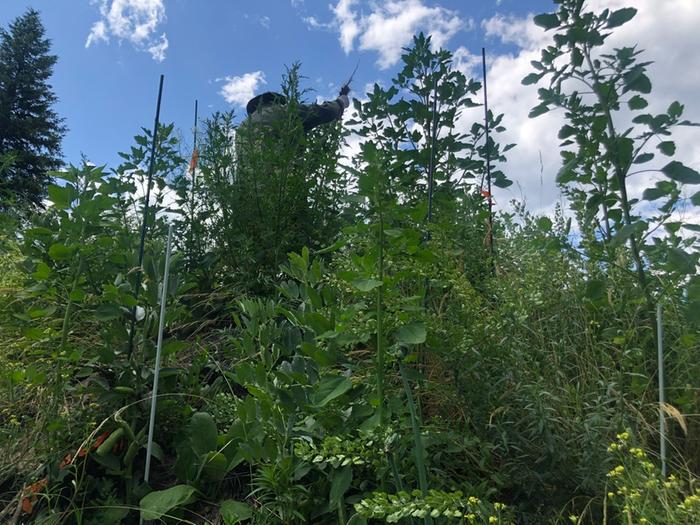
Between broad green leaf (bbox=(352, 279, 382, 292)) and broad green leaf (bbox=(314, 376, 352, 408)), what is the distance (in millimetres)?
238

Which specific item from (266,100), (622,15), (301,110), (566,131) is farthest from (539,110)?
(266,100)

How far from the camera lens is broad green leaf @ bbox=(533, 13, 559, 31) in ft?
5.28

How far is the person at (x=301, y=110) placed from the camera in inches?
118

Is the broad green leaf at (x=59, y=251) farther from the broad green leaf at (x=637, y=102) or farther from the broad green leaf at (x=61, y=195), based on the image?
the broad green leaf at (x=637, y=102)

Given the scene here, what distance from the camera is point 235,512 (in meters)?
1.35

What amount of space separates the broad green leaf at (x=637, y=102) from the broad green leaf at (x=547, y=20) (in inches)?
13.2

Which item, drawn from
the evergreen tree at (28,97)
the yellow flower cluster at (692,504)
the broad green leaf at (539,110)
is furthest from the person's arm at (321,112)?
the evergreen tree at (28,97)

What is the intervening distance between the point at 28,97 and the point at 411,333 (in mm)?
22250

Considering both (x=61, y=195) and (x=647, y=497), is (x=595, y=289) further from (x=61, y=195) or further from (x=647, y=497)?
(x=61, y=195)

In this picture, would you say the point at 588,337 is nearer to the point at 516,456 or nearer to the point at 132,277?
the point at 516,456

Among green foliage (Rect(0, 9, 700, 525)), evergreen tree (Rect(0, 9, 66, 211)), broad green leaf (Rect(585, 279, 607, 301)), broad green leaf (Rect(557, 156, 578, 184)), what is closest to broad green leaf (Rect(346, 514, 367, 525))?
green foliage (Rect(0, 9, 700, 525))

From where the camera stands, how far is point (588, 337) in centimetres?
173

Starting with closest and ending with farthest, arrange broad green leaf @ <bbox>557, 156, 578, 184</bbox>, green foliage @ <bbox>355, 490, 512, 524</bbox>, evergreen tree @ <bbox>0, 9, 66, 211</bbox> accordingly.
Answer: green foliage @ <bbox>355, 490, 512, 524</bbox>, broad green leaf @ <bbox>557, 156, 578, 184</bbox>, evergreen tree @ <bbox>0, 9, 66, 211</bbox>

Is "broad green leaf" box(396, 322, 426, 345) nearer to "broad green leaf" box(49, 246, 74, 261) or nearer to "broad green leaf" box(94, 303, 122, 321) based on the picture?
"broad green leaf" box(94, 303, 122, 321)
